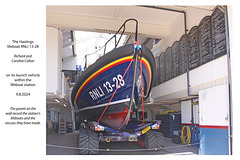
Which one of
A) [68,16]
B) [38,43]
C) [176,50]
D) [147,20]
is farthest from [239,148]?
[68,16]

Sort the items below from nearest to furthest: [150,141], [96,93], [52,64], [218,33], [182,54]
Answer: [218,33]
[150,141]
[96,93]
[52,64]
[182,54]

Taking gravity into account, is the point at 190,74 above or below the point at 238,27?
below

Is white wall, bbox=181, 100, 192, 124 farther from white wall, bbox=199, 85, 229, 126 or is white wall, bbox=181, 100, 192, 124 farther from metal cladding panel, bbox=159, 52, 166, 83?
white wall, bbox=199, 85, 229, 126

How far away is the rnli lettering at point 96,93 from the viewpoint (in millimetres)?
5805

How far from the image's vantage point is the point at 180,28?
285 inches

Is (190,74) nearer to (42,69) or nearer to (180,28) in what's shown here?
(180,28)

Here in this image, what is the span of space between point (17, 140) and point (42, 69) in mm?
1048

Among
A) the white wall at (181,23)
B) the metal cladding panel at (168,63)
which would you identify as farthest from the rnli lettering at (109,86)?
the metal cladding panel at (168,63)

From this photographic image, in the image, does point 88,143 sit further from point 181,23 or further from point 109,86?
point 181,23

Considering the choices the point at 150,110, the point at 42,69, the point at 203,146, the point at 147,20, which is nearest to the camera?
the point at 42,69

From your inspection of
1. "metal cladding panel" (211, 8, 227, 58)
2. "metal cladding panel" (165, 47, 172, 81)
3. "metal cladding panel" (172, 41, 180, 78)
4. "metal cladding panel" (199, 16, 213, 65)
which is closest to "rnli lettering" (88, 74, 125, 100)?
"metal cladding panel" (199, 16, 213, 65)

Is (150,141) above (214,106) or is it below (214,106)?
below

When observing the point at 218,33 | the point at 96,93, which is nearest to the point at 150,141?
the point at 96,93

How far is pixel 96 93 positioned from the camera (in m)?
5.99
